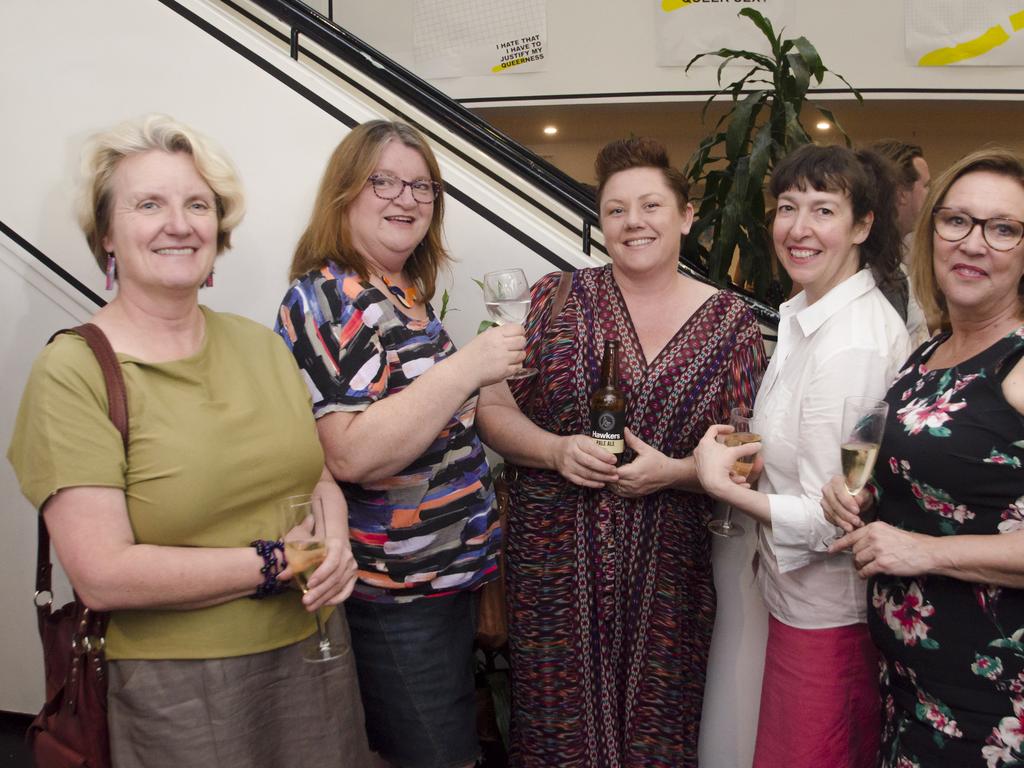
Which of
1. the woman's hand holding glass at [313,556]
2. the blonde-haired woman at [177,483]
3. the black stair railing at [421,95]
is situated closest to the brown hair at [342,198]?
the blonde-haired woman at [177,483]

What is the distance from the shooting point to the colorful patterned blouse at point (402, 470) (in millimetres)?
1569

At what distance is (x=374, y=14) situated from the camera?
5758 millimetres

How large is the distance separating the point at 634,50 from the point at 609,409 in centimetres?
467

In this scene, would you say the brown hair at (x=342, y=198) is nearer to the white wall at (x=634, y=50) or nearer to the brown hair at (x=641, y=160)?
the brown hair at (x=641, y=160)

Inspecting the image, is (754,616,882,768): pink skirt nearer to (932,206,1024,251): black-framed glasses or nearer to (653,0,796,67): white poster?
(932,206,1024,251): black-framed glasses

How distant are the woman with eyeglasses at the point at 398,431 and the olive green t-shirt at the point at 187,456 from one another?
0.41 ft

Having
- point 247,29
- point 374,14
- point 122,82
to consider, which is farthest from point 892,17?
point 122,82

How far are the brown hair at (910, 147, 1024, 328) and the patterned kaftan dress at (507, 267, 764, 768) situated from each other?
43 centimetres

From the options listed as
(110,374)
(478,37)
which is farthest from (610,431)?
(478,37)

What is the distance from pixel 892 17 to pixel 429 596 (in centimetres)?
567

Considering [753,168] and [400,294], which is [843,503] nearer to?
[400,294]

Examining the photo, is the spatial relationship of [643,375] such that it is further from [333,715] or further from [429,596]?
[333,715]

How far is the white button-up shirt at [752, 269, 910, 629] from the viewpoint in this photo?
163 centimetres

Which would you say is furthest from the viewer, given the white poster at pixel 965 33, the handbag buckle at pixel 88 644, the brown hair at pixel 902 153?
the white poster at pixel 965 33
